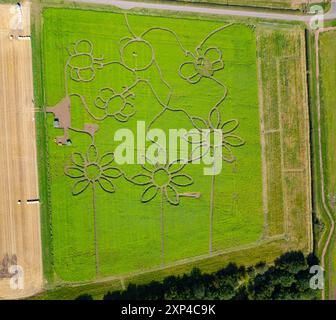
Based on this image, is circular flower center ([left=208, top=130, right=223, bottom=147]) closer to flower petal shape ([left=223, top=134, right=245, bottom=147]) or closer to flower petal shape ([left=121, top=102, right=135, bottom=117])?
flower petal shape ([left=223, top=134, right=245, bottom=147])

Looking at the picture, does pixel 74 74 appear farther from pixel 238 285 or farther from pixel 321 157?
pixel 238 285

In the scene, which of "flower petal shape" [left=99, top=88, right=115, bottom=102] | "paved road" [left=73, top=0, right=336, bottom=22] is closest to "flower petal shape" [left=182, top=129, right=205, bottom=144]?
"flower petal shape" [left=99, top=88, right=115, bottom=102]

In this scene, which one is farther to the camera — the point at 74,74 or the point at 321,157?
the point at 321,157

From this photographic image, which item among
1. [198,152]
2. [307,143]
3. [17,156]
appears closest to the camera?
[17,156]

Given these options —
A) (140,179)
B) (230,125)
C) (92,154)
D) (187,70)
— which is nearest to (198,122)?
(230,125)

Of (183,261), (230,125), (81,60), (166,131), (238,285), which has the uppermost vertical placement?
(81,60)

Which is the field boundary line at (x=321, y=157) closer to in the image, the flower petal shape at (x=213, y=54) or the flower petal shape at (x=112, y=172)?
the flower petal shape at (x=213, y=54)

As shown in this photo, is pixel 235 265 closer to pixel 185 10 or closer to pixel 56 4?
pixel 185 10
